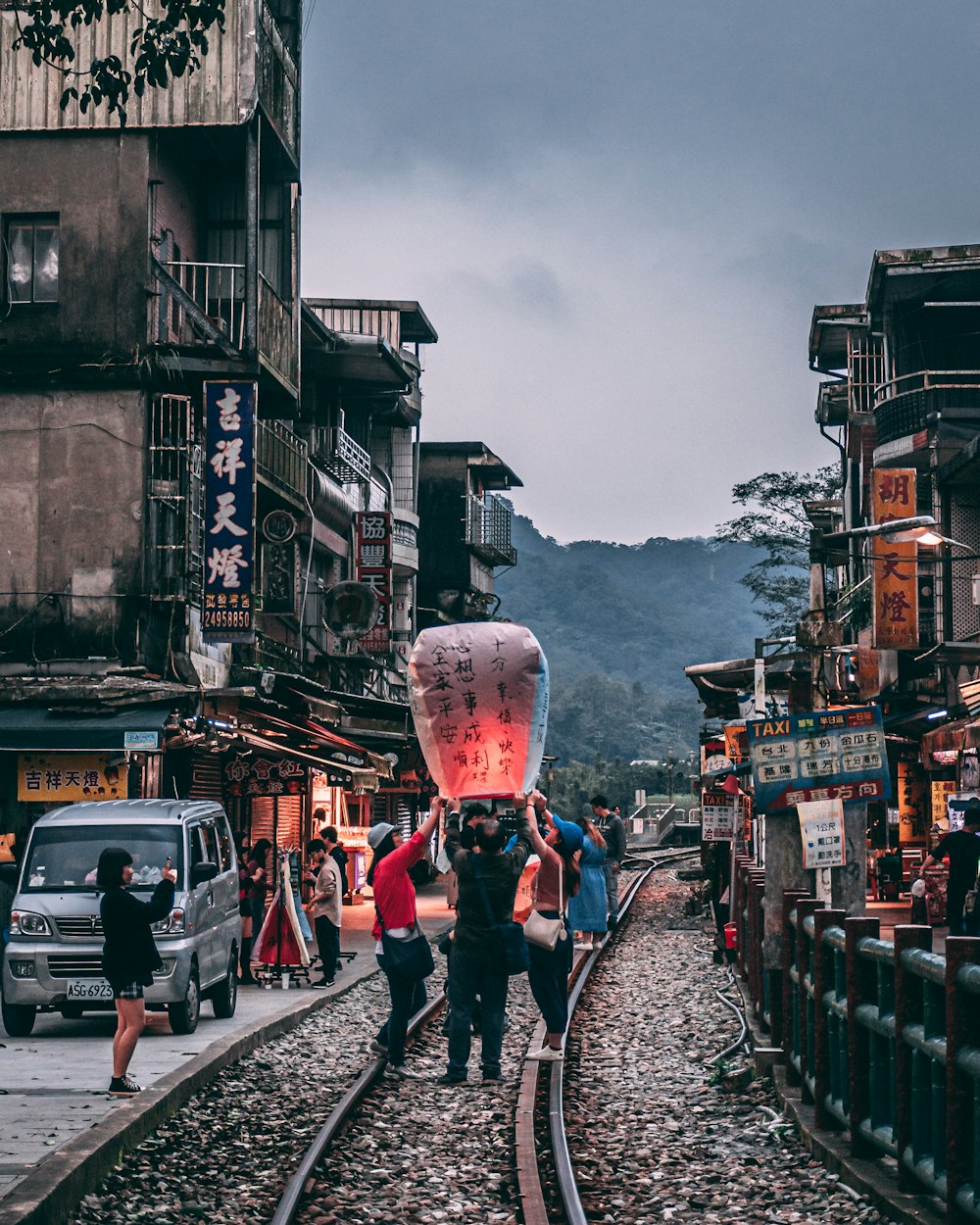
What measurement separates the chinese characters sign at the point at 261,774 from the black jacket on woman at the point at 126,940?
1374 centimetres

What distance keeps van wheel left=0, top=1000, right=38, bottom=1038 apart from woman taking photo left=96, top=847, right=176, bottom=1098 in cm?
405

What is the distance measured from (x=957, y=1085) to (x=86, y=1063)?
8237 millimetres

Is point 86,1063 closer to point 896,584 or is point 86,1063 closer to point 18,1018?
point 18,1018

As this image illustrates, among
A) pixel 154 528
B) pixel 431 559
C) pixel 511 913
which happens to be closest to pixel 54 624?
pixel 154 528

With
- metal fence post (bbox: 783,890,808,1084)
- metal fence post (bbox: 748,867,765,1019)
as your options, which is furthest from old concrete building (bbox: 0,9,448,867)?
metal fence post (bbox: 783,890,808,1084)

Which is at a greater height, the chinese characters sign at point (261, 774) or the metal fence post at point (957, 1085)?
the chinese characters sign at point (261, 774)

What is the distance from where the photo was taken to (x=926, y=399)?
1296 inches

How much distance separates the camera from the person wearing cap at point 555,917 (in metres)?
13.1

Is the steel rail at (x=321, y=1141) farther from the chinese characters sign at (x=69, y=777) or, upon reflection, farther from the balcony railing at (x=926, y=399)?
the balcony railing at (x=926, y=399)

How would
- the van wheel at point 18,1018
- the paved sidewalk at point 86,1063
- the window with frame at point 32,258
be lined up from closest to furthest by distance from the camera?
the paved sidewalk at point 86,1063 < the van wheel at point 18,1018 < the window with frame at point 32,258

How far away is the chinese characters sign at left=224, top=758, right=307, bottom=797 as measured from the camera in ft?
82.5

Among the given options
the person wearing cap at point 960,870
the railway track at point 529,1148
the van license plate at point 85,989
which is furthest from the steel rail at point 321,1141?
the person wearing cap at point 960,870

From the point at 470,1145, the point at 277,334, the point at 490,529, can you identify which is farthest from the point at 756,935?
the point at 490,529

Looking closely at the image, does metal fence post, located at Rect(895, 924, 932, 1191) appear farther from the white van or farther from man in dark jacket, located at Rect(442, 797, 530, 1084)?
the white van
